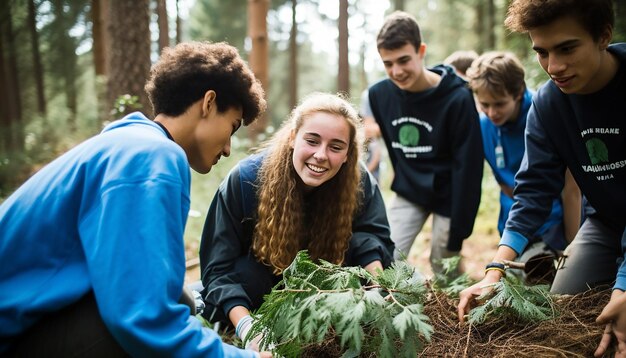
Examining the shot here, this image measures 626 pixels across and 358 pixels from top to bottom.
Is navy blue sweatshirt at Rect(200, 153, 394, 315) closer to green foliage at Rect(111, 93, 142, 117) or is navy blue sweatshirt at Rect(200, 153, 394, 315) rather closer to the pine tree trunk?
green foliage at Rect(111, 93, 142, 117)

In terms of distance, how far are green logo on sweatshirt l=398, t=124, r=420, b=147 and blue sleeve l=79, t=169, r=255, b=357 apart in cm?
314

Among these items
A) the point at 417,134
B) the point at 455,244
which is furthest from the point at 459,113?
the point at 455,244

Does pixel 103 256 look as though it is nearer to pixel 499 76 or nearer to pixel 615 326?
pixel 615 326

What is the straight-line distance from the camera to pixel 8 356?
1.80 metres

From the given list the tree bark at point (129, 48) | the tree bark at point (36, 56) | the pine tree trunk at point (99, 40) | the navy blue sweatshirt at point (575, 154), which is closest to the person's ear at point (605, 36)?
the navy blue sweatshirt at point (575, 154)

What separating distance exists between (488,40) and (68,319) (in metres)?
13.5

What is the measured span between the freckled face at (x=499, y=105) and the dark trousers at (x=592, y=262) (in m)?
1.29

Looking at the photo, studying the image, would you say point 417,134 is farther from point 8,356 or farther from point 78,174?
point 8,356

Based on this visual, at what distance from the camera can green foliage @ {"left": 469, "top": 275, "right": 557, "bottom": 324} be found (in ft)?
7.44

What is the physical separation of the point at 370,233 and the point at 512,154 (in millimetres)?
1744

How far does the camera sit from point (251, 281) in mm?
3084

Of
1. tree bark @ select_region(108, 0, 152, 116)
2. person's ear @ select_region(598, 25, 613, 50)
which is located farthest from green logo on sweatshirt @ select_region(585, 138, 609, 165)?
tree bark @ select_region(108, 0, 152, 116)

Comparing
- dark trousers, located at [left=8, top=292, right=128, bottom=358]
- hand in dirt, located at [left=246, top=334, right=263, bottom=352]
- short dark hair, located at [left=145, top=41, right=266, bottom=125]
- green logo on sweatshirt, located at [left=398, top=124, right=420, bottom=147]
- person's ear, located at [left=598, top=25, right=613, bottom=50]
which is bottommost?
hand in dirt, located at [left=246, top=334, right=263, bottom=352]

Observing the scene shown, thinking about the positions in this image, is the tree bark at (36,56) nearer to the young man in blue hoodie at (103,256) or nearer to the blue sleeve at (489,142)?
the blue sleeve at (489,142)
